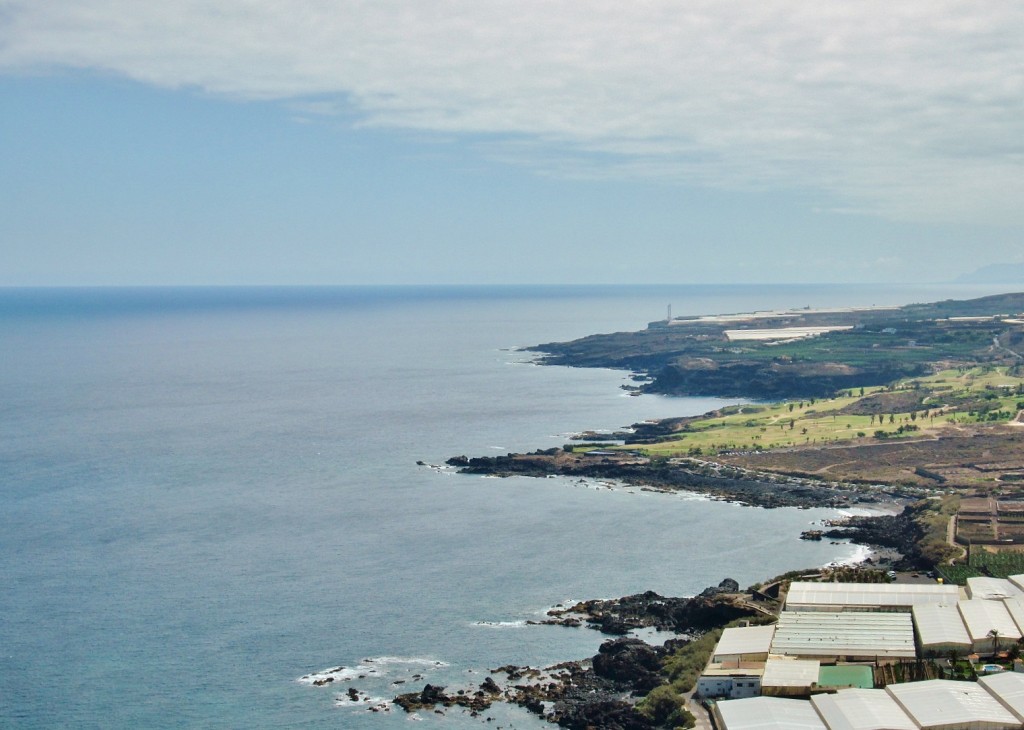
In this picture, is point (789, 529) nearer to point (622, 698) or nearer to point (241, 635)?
point (622, 698)

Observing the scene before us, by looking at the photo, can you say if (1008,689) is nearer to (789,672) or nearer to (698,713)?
(789,672)

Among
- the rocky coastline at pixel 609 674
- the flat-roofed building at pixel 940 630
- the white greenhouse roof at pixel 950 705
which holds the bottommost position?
the rocky coastline at pixel 609 674

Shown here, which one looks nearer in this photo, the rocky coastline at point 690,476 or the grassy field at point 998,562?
the grassy field at point 998,562

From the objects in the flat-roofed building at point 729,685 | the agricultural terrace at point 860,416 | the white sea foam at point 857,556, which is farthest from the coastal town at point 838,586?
the white sea foam at point 857,556

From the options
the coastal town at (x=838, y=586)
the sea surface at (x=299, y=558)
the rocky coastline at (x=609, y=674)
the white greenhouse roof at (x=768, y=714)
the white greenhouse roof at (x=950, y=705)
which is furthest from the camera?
the sea surface at (x=299, y=558)

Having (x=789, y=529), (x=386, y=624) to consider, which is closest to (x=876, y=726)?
(x=386, y=624)

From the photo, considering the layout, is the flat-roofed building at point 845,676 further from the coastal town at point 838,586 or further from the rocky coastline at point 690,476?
the rocky coastline at point 690,476

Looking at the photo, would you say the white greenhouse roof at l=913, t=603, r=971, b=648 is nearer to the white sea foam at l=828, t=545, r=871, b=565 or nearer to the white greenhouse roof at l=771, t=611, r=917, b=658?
the white greenhouse roof at l=771, t=611, r=917, b=658
